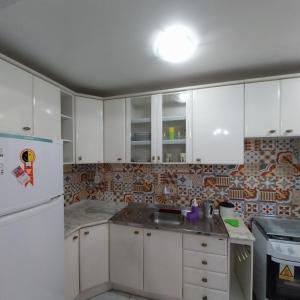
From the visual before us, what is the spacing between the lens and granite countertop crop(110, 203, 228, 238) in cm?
161

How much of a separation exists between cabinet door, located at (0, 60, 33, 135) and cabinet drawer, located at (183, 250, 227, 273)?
1.75 metres

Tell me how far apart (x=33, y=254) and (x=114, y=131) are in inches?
55.1

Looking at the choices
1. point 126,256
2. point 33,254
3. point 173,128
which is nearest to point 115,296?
point 126,256

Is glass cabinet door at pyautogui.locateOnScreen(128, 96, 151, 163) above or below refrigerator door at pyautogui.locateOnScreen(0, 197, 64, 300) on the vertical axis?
above

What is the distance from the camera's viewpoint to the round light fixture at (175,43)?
1144mm

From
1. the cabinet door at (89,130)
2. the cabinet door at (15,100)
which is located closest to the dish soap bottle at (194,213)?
the cabinet door at (89,130)

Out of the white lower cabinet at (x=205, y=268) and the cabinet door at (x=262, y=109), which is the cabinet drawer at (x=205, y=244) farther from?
the cabinet door at (x=262, y=109)

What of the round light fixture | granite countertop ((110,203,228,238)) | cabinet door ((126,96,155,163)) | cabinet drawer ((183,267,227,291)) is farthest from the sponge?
the round light fixture

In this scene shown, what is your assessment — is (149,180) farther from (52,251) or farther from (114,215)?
(52,251)

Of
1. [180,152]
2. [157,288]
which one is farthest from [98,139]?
[157,288]

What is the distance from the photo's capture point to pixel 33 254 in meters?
1.03

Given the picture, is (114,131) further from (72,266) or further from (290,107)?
(290,107)

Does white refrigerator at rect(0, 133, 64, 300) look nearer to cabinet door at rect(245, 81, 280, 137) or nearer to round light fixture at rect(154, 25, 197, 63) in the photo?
round light fixture at rect(154, 25, 197, 63)

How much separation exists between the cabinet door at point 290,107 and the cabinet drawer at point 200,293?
5.09ft
